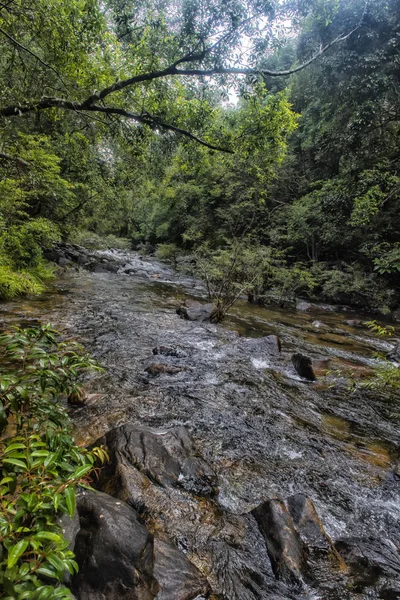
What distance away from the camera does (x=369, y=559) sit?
2.44m

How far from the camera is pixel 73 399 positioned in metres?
4.16

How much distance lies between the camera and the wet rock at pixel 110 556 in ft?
5.64

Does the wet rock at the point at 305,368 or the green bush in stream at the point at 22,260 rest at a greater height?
the green bush in stream at the point at 22,260

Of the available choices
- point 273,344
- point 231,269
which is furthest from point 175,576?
point 231,269

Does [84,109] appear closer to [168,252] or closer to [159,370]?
[159,370]

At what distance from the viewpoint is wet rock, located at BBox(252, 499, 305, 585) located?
2.25 meters

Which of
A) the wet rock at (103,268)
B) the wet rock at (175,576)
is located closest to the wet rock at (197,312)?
the wet rock at (175,576)

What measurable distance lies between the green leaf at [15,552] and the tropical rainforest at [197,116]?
554cm

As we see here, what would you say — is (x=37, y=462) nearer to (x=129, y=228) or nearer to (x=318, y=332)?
(x=318, y=332)

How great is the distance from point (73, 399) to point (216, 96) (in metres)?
6.75

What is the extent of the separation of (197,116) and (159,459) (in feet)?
20.7

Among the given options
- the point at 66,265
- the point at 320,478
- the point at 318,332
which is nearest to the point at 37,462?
the point at 320,478

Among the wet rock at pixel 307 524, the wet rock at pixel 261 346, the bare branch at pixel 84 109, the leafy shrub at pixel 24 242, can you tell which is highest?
the bare branch at pixel 84 109

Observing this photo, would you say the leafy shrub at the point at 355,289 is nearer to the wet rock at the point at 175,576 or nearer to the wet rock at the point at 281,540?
the wet rock at the point at 281,540
